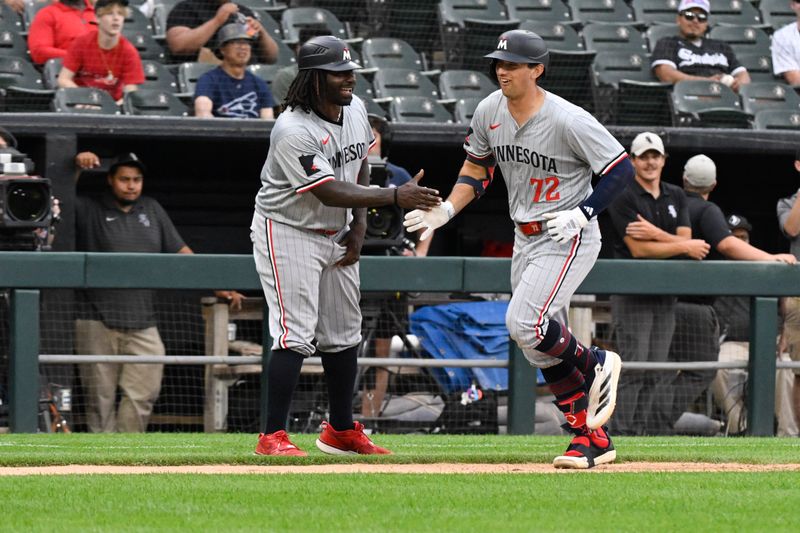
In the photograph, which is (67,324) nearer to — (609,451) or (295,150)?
(295,150)

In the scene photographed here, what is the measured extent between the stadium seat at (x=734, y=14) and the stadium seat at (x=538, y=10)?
153cm

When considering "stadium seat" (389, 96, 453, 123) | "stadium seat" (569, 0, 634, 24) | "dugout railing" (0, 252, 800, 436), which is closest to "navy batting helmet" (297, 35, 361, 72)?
"dugout railing" (0, 252, 800, 436)

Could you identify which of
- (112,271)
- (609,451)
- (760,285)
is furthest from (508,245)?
(609,451)

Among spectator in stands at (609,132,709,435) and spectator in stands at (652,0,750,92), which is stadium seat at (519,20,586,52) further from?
spectator in stands at (609,132,709,435)

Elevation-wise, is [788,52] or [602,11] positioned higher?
[602,11]

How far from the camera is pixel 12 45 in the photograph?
1030cm

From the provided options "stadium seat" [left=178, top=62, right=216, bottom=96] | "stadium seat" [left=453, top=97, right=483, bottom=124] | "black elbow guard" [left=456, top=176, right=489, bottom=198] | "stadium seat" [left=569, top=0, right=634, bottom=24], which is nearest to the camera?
"black elbow guard" [left=456, top=176, right=489, bottom=198]

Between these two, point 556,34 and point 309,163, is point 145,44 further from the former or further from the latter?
point 309,163

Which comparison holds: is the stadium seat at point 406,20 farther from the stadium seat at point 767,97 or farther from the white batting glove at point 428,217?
the white batting glove at point 428,217

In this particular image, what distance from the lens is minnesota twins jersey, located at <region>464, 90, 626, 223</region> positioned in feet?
19.0

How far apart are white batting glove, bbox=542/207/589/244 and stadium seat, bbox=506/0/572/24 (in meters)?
6.84

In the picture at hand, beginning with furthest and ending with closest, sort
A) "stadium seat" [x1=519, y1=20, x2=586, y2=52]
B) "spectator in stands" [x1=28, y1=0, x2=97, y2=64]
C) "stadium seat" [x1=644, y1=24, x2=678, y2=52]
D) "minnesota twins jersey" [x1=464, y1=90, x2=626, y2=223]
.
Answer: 1. "stadium seat" [x1=644, y1=24, x2=678, y2=52]
2. "stadium seat" [x1=519, y1=20, x2=586, y2=52]
3. "spectator in stands" [x1=28, y1=0, x2=97, y2=64]
4. "minnesota twins jersey" [x1=464, y1=90, x2=626, y2=223]

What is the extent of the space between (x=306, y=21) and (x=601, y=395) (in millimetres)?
6272

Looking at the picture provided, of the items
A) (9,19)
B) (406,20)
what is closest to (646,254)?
(406,20)
